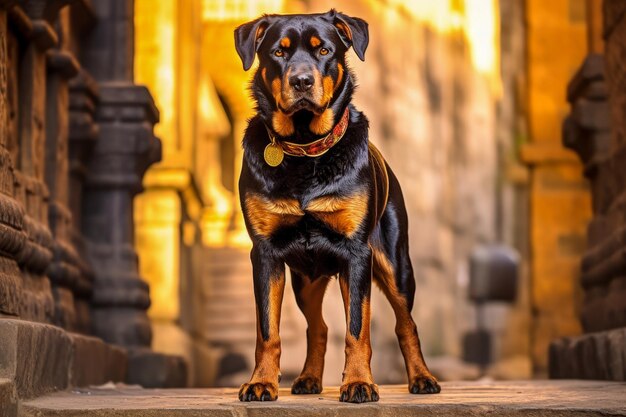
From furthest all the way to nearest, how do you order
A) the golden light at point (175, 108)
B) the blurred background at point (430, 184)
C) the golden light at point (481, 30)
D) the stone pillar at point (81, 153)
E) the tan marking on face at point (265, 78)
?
the golden light at point (481, 30) → the blurred background at point (430, 184) → the golden light at point (175, 108) → the stone pillar at point (81, 153) → the tan marking on face at point (265, 78)

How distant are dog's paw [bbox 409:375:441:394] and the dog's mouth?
1.26 m

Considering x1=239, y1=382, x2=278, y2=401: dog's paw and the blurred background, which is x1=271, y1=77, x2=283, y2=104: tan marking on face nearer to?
x1=239, y1=382, x2=278, y2=401: dog's paw

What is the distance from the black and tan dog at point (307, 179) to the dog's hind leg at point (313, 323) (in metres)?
0.32

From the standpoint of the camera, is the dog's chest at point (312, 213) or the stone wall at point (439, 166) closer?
the dog's chest at point (312, 213)

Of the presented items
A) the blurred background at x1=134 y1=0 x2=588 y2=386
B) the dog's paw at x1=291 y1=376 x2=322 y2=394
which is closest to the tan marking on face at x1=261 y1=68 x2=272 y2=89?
the dog's paw at x1=291 y1=376 x2=322 y2=394

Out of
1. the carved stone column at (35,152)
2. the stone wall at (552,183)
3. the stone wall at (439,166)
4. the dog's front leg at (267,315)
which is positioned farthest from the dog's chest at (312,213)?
the stone wall at (552,183)

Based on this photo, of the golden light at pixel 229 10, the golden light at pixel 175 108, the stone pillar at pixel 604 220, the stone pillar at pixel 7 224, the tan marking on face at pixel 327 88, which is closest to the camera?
the tan marking on face at pixel 327 88

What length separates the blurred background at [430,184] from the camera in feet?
39.9

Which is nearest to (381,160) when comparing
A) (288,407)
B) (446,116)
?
(288,407)

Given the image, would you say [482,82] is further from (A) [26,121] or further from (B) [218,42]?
(A) [26,121]

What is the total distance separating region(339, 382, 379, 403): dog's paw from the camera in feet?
14.9

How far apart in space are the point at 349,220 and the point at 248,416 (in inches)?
39.3

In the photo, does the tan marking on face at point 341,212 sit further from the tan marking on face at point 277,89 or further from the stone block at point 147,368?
the stone block at point 147,368

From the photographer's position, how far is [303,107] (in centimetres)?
471
